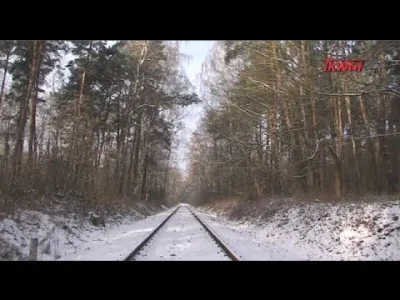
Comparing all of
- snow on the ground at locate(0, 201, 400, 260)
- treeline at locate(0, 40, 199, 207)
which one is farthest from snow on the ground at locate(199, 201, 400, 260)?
treeline at locate(0, 40, 199, 207)

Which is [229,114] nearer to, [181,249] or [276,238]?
[276,238]

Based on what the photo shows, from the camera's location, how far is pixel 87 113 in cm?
2441

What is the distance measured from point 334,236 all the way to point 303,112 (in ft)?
18.5

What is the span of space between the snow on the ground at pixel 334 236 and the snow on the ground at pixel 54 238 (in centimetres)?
374

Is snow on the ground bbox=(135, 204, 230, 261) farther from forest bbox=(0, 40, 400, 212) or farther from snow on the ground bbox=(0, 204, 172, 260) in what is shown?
forest bbox=(0, 40, 400, 212)

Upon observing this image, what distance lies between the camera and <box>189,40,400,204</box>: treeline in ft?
40.1

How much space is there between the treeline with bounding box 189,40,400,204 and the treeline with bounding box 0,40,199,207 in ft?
13.6

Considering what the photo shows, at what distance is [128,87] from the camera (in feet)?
96.4

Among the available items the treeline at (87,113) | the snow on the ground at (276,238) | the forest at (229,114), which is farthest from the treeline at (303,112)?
the treeline at (87,113)

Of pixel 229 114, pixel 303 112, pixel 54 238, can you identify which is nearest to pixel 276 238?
pixel 303 112

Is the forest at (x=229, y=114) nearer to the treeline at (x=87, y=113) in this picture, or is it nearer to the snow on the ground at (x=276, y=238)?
the treeline at (x=87, y=113)
